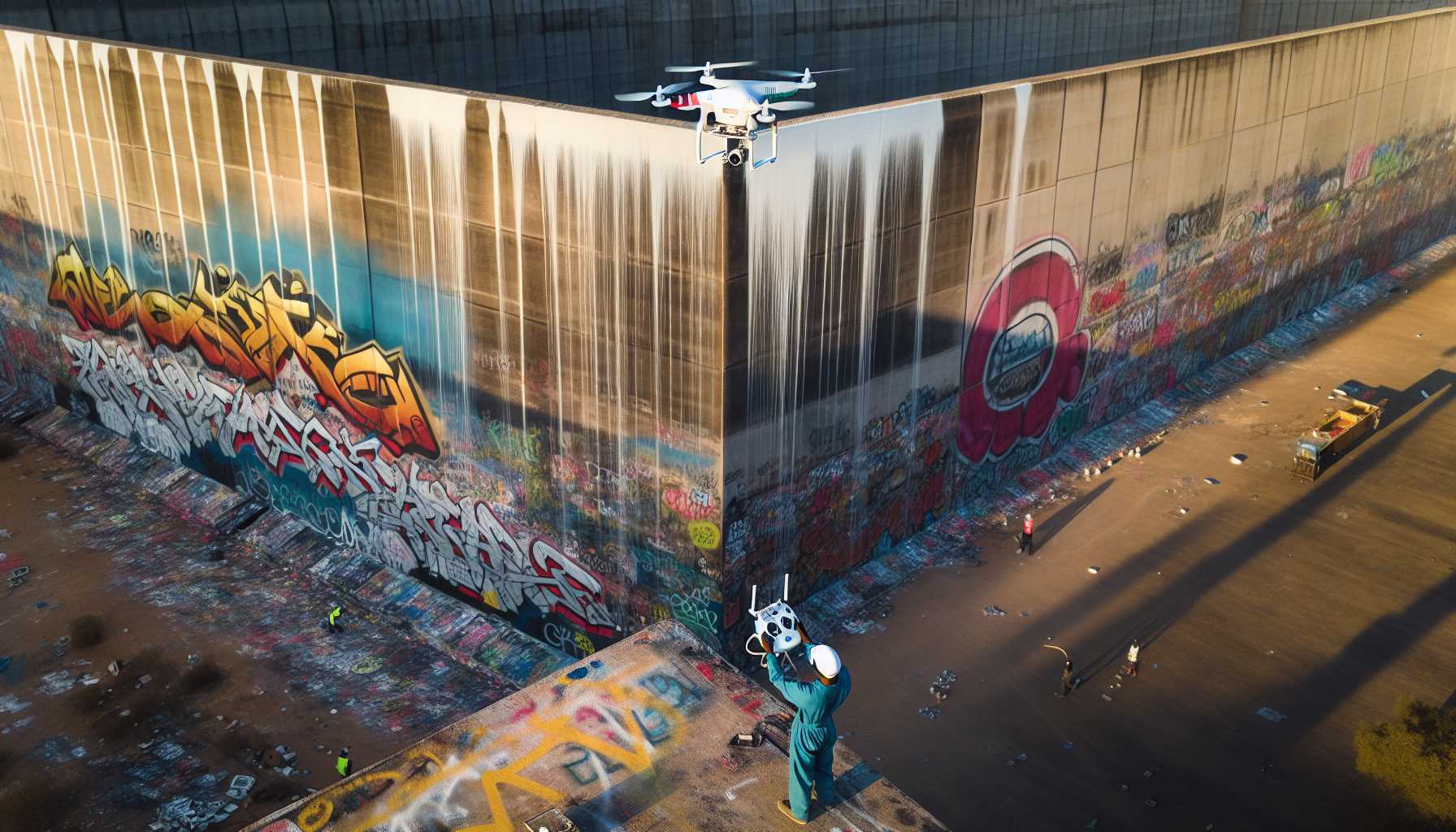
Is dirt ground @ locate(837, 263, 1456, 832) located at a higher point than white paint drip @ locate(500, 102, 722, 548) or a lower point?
lower

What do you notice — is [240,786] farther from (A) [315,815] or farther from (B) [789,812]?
(B) [789,812]

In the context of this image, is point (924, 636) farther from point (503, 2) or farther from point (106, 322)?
point (106, 322)

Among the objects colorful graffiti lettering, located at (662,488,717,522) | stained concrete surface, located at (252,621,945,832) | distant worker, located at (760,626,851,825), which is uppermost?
distant worker, located at (760,626,851,825)

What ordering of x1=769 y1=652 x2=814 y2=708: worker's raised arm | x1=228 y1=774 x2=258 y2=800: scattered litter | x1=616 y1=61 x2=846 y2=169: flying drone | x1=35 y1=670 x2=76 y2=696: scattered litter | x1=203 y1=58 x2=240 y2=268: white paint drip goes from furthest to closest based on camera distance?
1. x1=203 y1=58 x2=240 y2=268: white paint drip
2. x1=35 y1=670 x2=76 y2=696: scattered litter
3. x1=228 y1=774 x2=258 y2=800: scattered litter
4. x1=616 y1=61 x2=846 y2=169: flying drone
5. x1=769 y1=652 x2=814 y2=708: worker's raised arm

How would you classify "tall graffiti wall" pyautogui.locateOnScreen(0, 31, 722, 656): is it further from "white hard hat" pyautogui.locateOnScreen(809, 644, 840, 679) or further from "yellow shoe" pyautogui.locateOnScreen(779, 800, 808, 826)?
"yellow shoe" pyautogui.locateOnScreen(779, 800, 808, 826)

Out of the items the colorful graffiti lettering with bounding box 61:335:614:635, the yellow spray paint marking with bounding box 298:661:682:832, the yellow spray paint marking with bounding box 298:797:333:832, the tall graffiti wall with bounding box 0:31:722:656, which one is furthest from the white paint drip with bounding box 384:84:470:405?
the yellow spray paint marking with bounding box 298:797:333:832

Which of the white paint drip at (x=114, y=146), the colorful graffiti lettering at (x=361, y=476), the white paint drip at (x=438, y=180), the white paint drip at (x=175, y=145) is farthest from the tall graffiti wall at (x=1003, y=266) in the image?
the white paint drip at (x=114, y=146)

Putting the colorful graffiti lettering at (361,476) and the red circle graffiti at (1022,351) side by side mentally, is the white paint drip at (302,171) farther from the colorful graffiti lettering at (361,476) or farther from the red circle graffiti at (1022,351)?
the red circle graffiti at (1022,351)

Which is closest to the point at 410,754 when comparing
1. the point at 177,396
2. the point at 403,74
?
the point at 177,396
